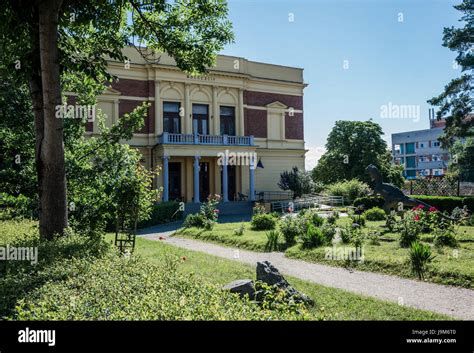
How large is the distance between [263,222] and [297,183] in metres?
15.7

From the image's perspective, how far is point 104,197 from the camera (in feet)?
34.5

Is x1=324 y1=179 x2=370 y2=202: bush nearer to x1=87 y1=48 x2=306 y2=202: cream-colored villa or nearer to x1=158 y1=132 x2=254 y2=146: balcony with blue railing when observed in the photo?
x1=87 y1=48 x2=306 y2=202: cream-colored villa

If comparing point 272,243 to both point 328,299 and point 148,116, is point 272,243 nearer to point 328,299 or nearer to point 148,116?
point 328,299

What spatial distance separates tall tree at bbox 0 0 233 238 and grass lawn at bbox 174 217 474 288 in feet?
19.1

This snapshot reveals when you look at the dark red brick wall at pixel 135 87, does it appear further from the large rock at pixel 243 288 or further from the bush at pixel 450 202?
the large rock at pixel 243 288

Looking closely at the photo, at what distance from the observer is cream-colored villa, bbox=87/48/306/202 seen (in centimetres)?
2981

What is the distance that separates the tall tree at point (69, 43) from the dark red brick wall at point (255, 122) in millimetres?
22914

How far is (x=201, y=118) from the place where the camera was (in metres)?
32.7

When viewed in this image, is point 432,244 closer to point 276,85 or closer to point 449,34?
point 449,34

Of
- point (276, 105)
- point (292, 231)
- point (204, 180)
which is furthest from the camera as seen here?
point (276, 105)

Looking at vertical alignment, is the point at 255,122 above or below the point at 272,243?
above

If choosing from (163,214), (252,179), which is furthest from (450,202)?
(163,214)
